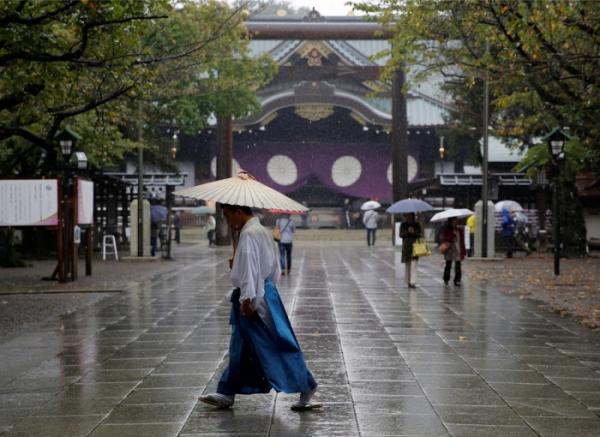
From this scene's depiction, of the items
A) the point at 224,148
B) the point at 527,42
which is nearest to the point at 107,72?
the point at 527,42

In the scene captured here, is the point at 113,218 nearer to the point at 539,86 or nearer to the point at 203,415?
the point at 539,86

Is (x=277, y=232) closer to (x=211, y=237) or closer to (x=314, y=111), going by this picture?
(x=211, y=237)

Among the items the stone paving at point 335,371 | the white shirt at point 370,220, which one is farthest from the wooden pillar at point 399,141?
the stone paving at point 335,371

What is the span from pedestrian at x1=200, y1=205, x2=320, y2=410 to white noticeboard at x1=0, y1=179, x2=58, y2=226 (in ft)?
36.3

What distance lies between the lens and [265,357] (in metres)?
6.09

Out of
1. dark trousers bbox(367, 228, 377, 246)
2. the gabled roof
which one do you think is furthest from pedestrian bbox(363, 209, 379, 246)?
the gabled roof

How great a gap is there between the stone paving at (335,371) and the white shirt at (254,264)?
0.79 m

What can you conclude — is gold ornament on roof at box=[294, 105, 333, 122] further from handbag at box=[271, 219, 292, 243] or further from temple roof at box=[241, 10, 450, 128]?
handbag at box=[271, 219, 292, 243]

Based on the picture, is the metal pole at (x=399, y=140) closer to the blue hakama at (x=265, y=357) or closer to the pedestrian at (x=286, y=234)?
the pedestrian at (x=286, y=234)

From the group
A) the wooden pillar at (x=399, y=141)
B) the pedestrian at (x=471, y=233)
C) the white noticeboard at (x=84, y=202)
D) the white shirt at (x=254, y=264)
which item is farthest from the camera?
the wooden pillar at (x=399, y=141)

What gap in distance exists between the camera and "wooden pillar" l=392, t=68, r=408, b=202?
115ft

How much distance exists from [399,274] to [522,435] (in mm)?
14582

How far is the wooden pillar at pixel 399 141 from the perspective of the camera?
3500 centimetres

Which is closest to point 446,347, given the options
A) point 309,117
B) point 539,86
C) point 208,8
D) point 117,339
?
point 117,339
